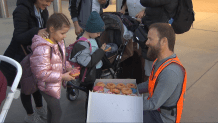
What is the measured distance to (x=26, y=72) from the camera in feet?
7.30

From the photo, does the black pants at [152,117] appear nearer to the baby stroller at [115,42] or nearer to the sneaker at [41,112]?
the baby stroller at [115,42]

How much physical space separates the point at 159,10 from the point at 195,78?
1983mm

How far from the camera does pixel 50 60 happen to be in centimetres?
206

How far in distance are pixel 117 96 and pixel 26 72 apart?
1.06 metres

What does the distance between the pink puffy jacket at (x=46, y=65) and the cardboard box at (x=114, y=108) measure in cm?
47

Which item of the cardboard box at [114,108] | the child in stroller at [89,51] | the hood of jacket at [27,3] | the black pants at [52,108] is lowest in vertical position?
the black pants at [52,108]

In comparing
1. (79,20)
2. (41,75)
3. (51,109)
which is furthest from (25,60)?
(79,20)

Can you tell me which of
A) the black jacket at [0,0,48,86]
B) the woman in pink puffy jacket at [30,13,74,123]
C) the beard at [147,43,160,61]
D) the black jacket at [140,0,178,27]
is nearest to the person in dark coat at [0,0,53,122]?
the black jacket at [0,0,48,86]

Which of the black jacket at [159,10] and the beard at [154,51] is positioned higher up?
the black jacket at [159,10]

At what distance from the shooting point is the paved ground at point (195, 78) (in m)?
3.04

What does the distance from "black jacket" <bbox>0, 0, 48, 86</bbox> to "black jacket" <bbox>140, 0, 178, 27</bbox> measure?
1.37m

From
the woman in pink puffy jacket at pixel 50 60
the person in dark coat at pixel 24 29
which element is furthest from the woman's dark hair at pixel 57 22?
the person in dark coat at pixel 24 29

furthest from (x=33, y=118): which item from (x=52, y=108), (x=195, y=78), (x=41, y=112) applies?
(x=195, y=78)

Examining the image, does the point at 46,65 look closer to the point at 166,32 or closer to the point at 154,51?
the point at 154,51
